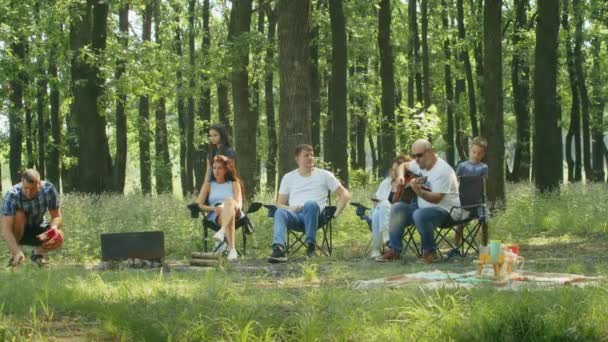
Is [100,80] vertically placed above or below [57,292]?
above

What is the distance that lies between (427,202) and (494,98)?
6.54 meters

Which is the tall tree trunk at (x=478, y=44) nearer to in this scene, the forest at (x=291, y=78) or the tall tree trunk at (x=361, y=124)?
the forest at (x=291, y=78)

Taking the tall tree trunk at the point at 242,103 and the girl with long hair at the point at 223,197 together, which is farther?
the tall tree trunk at the point at 242,103

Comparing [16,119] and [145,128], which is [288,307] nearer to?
[145,128]

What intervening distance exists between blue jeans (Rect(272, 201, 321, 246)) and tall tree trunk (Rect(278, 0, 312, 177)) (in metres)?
2.89

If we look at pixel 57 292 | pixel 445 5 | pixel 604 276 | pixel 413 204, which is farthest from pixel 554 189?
pixel 445 5

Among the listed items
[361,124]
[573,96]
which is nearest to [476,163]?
[573,96]

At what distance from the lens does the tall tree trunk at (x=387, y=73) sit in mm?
23031

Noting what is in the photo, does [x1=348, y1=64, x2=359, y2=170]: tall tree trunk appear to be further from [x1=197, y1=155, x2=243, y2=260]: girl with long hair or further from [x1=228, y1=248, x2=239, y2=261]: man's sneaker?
[x1=228, y1=248, x2=239, y2=261]: man's sneaker

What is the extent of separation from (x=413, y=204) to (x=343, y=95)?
10.3 m

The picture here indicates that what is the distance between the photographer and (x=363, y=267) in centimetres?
1042

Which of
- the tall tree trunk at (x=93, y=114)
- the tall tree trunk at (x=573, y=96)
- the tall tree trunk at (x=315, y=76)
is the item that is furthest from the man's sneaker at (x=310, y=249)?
the tall tree trunk at (x=573, y=96)

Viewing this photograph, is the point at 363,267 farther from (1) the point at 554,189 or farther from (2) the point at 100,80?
(2) the point at 100,80

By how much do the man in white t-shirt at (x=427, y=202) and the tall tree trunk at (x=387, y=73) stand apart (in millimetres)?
10896
